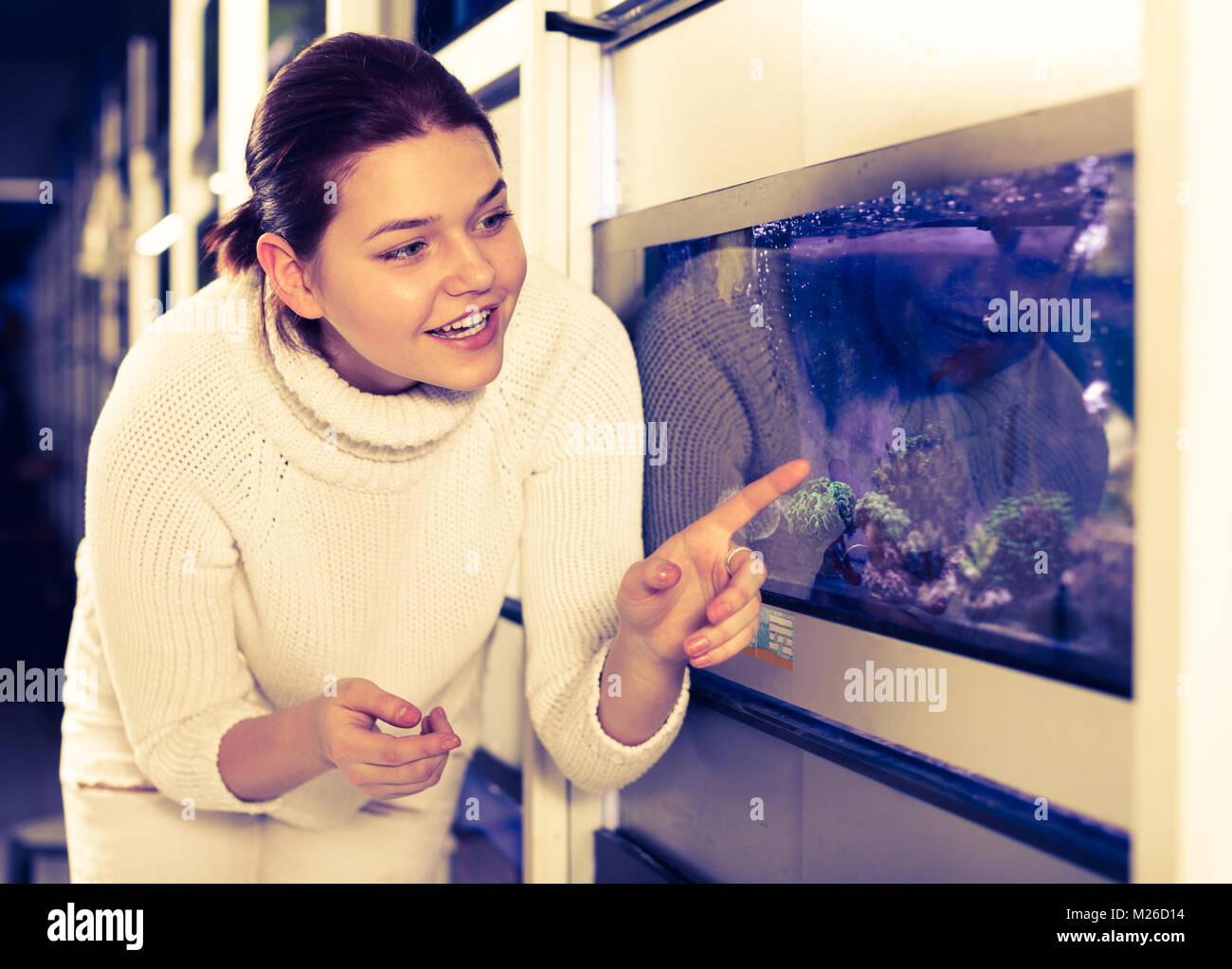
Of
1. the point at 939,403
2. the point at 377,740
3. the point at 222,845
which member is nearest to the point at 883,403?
the point at 939,403

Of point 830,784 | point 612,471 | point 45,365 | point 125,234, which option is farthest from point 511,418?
point 45,365

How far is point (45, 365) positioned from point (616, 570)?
249 inches

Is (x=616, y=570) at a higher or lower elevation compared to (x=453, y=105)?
lower

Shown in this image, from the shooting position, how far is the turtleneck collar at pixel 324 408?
99 cm

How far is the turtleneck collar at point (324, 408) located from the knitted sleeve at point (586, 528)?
12cm

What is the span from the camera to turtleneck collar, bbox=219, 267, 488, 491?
99 centimetres

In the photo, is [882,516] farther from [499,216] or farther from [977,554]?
[499,216]

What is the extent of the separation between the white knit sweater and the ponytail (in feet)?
0.08

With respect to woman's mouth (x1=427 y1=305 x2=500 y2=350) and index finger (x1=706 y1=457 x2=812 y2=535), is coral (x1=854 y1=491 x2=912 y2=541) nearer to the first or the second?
index finger (x1=706 y1=457 x2=812 y2=535)

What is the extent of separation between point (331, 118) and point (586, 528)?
46cm

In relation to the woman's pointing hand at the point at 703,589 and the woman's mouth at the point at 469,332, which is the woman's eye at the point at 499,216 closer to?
the woman's mouth at the point at 469,332
